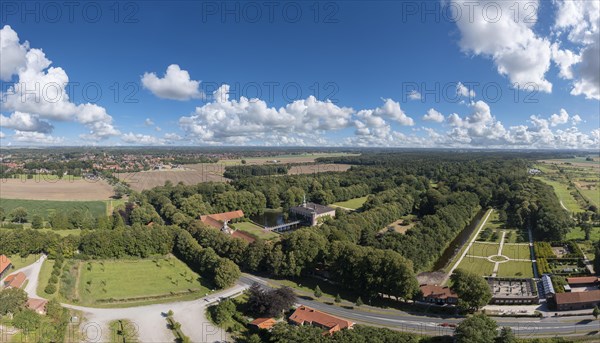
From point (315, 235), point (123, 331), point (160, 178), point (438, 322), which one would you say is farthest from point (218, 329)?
point (160, 178)

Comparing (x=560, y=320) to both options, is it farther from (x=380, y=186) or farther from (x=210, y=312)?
(x=380, y=186)

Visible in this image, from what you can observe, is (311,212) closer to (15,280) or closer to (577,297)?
(577,297)

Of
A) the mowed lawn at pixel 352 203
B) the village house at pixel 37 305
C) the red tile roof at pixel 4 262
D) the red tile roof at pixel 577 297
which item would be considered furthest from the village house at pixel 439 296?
the red tile roof at pixel 4 262

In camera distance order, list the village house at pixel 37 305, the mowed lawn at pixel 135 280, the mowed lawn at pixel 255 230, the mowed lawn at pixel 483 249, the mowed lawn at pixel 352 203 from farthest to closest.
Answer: the mowed lawn at pixel 352 203 < the mowed lawn at pixel 255 230 < the mowed lawn at pixel 483 249 < the mowed lawn at pixel 135 280 < the village house at pixel 37 305

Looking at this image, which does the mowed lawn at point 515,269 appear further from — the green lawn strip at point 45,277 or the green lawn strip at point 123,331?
the green lawn strip at point 45,277

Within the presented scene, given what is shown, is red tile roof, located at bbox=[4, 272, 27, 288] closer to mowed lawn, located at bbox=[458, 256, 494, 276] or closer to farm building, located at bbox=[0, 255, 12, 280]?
farm building, located at bbox=[0, 255, 12, 280]
